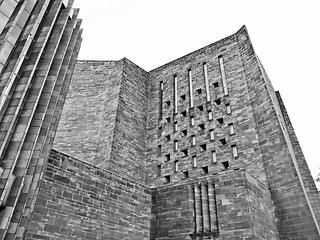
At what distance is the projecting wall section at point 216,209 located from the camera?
1091 cm

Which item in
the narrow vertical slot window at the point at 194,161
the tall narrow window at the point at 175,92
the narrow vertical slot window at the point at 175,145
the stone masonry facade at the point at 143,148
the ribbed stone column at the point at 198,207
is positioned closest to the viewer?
the stone masonry facade at the point at 143,148

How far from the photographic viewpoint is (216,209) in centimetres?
1174

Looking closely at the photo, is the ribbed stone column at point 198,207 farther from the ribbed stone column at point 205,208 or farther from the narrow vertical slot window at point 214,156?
the narrow vertical slot window at point 214,156

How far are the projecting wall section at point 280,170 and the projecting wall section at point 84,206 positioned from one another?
6119 mm

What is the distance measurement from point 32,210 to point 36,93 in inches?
149

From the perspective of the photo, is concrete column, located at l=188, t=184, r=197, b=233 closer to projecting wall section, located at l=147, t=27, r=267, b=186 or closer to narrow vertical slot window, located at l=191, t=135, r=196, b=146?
projecting wall section, located at l=147, t=27, r=267, b=186

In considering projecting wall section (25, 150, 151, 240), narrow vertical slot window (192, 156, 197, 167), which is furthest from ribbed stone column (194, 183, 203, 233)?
narrow vertical slot window (192, 156, 197, 167)

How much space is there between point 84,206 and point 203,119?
10049mm

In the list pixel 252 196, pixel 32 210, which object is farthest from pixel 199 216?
pixel 32 210

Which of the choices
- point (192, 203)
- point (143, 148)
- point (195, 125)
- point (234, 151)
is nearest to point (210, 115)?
point (195, 125)

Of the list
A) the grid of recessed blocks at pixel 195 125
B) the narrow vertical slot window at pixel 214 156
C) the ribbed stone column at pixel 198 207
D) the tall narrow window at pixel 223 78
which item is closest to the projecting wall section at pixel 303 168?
the grid of recessed blocks at pixel 195 125

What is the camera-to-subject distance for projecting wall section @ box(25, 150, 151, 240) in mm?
9430

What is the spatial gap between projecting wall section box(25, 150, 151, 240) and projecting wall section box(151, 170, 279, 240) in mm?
1096

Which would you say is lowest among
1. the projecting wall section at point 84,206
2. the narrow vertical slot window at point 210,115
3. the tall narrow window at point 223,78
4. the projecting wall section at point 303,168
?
the projecting wall section at point 84,206
